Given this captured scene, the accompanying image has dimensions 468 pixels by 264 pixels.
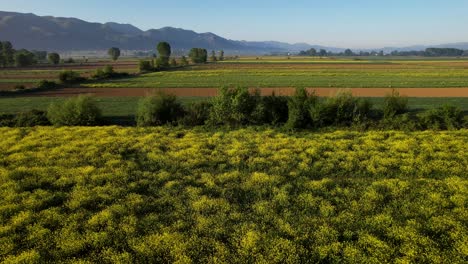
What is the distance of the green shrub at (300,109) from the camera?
30281 mm

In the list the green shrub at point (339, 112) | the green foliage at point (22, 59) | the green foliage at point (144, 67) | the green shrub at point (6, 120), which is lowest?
the green shrub at point (6, 120)

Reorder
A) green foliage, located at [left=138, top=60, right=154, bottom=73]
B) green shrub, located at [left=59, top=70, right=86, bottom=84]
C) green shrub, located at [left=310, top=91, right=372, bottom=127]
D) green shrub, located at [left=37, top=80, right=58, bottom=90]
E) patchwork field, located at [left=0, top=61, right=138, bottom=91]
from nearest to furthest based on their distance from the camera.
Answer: green shrub, located at [left=310, top=91, right=372, bottom=127]
green shrub, located at [left=37, top=80, right=58, bottom=90]
patchwork field, located at [left=0, top=61, right=138, bottom=91]
green shrub, located at [left=59, top=70, right=86, bottom=84]
green foliage, located at [left=138, top=60, right=154, bottom=73]

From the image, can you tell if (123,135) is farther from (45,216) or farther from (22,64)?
(22,64)

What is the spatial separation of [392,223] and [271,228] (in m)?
4.53

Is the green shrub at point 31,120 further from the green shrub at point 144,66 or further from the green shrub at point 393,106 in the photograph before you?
the green shrub at point 144,66

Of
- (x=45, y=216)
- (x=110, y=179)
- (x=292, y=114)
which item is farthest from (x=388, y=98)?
(x=45, y=216)

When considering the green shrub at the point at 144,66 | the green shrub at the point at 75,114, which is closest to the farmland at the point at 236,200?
the green shrub at the point at 75,114

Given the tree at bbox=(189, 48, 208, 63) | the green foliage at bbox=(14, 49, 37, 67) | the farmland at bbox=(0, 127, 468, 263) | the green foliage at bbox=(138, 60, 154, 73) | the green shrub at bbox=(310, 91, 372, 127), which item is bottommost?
the farmland at bbox=(0, 127, 468, 263)

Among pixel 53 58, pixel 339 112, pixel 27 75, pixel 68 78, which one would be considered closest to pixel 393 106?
pixel 339 112

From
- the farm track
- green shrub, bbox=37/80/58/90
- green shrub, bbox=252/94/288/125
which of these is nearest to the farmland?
green shrub, bbox=252/94/288/125

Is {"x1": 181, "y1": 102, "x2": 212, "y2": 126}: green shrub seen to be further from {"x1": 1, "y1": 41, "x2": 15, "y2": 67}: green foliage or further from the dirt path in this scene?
{"x1": 1, "y1": 41, "x2": 15, "y2": 67}: green foliage

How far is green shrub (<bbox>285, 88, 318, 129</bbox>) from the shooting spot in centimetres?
3028

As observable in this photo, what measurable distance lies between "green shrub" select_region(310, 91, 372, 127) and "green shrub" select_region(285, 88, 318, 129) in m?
0.58

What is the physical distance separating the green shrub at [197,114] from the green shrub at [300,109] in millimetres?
7782
